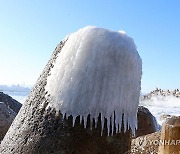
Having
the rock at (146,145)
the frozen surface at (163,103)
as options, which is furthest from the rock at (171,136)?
the frozen surface at (163,103)

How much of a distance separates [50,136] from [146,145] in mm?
2230

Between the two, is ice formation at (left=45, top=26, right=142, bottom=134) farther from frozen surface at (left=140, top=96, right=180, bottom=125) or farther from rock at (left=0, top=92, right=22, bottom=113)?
frozen surface at (left=140, top=96, right=180, bottom=125)

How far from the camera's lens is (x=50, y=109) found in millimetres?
2070

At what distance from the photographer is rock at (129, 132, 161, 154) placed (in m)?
3.94

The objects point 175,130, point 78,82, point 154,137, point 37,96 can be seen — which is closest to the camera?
point 78,82

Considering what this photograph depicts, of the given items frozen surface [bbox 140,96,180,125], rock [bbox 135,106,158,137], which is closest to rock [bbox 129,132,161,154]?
rock [bbox 135,106,158,137]

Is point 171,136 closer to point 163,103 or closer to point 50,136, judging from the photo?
point 50,136

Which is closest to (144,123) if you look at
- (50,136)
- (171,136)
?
(171,136)

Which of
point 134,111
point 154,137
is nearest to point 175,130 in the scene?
point 134,111

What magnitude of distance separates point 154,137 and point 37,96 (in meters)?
2.36

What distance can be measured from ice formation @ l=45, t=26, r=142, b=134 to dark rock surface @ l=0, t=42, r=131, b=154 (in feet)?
0.24

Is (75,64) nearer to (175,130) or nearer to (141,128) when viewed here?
(175,130)

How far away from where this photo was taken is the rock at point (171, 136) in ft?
7.80

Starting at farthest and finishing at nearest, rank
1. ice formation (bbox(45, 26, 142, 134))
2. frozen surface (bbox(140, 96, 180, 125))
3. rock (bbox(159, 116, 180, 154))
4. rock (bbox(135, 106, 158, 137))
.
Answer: frozen surface (bbox(140, 96, 180, 125)), rock (bbox(135, 106, 158, 137)), rock (bbox(159, 116, 180, 154)), ice formation (bbox(45, 26, 142, 134))
